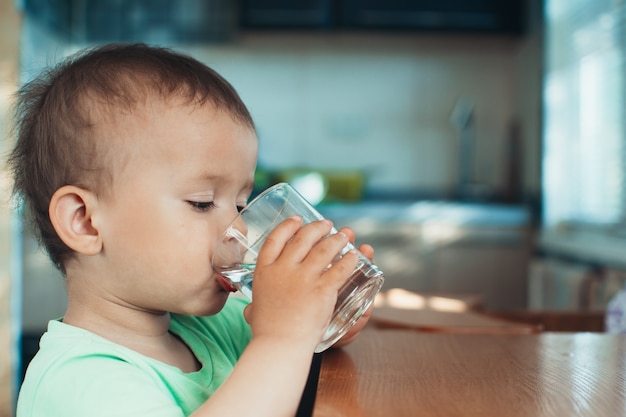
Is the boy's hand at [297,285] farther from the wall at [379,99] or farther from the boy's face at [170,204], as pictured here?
the wall at [379,99]

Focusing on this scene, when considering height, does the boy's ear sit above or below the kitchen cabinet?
above

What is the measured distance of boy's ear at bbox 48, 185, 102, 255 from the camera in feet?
2.56

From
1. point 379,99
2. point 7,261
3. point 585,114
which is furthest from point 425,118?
point 7,261

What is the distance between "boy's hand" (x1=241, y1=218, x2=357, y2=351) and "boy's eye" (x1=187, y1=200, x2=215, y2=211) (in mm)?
126

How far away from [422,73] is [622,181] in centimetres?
177

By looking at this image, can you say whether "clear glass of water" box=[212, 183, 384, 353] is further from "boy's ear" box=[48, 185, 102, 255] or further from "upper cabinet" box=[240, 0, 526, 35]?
"upper cabinet" box=[240, 0, 526, 35]

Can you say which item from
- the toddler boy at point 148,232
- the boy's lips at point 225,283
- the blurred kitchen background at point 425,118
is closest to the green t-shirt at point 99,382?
the toddler boy at point 148,232

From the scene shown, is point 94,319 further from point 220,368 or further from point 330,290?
point 330,290

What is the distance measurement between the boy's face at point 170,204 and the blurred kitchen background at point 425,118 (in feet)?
7.09

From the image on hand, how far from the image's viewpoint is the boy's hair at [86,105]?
78 cm

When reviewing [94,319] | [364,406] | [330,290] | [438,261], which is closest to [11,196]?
[94,319]

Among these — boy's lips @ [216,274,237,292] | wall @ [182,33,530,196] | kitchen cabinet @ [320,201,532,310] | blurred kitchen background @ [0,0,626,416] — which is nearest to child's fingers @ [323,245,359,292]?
boy's lips @ [216,274,237,292]

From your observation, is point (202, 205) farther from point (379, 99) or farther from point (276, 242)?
point (379, 99)

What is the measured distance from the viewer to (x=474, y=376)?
25.9 inches
